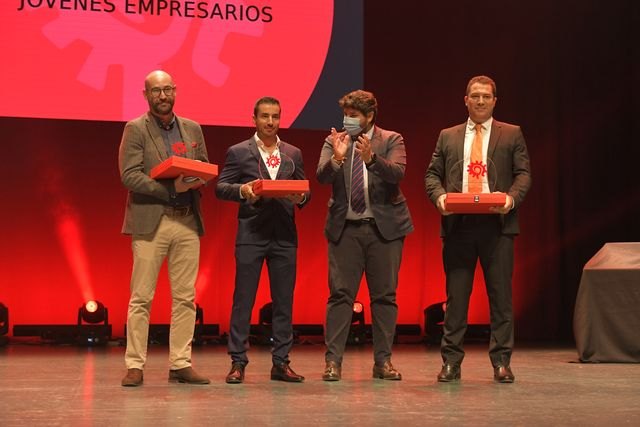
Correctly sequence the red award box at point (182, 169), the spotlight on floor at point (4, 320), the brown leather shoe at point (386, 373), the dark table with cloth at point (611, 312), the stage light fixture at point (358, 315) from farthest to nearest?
1. the stage light fixture at point (358, 315)
2. the spotlight on floor at point (4, 320)
3. the dark table with cloth at point (611, 312)
4. the brown leather shoe at point (386, 373)
5. the red award box at point (182, 169)

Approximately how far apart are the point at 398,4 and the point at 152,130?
4008 millimetres

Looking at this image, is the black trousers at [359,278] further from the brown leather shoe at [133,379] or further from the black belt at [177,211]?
the brown leather shoe at [133,379]

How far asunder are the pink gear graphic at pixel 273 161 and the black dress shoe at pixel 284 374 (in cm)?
94

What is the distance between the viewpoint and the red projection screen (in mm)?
5695

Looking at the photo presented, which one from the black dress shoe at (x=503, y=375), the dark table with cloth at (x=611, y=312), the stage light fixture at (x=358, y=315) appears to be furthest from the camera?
the stage light fixture at (x=358, y=315)

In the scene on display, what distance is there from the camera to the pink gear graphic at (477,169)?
13.2ft

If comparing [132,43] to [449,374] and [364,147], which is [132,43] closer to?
[364,147]

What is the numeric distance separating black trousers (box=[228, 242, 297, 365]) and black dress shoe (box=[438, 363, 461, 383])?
0.73 metres

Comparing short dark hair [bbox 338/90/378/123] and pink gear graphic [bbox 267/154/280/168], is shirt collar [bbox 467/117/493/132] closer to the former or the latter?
short dark hair [bbox 338/90/378/123]

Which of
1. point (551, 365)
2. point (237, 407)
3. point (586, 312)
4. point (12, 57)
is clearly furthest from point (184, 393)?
point (12, 57)

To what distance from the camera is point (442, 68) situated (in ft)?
24.6

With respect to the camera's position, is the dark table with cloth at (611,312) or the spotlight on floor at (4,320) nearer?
the dark table with cloth at (611,312)

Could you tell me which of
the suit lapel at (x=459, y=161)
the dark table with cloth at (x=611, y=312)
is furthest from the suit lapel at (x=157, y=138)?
the dark table with cloth at (x=611, y=312)

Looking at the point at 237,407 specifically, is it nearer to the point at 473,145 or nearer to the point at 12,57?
the point at 473,145
